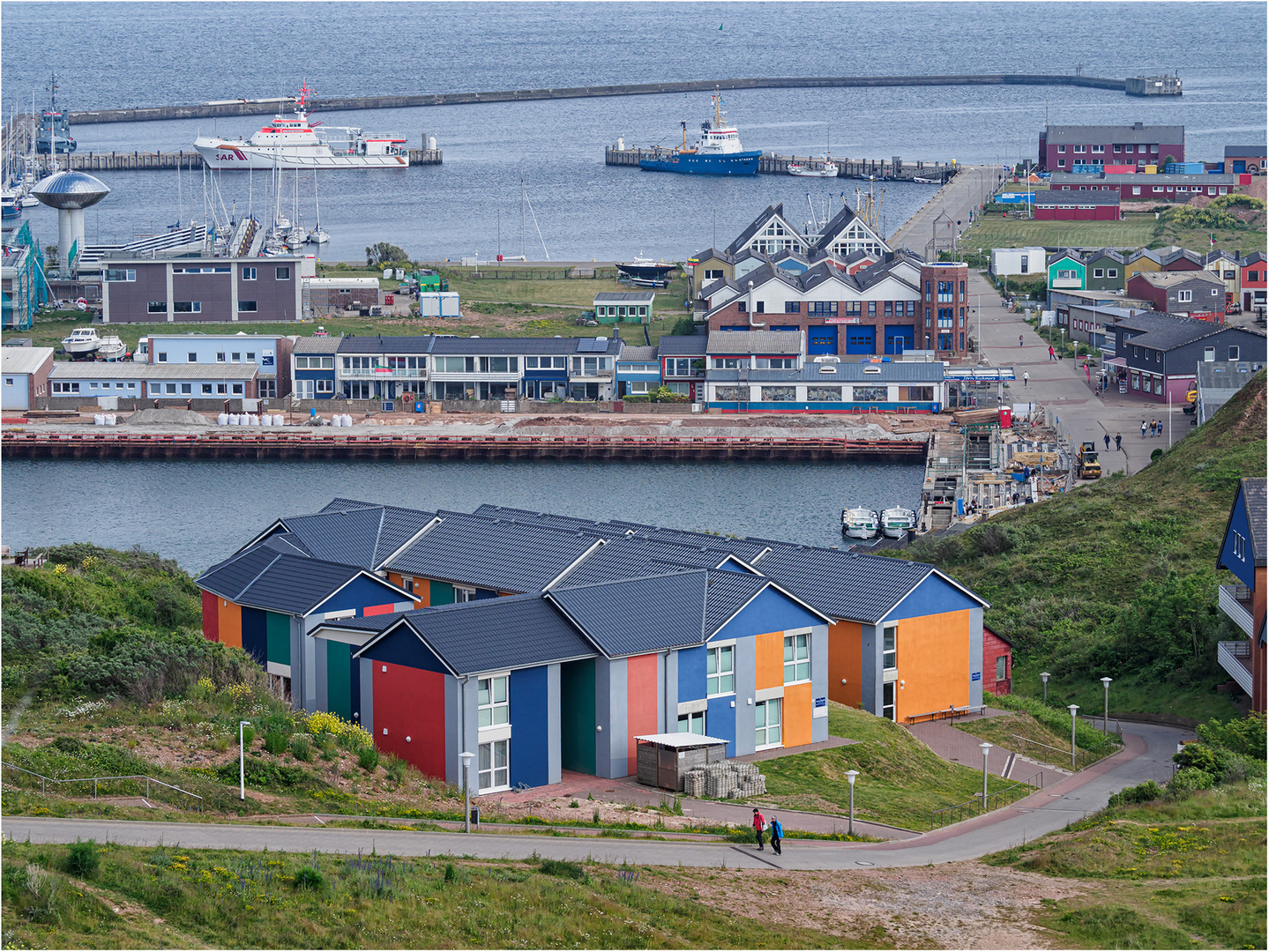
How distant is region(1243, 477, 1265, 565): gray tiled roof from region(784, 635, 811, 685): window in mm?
6431

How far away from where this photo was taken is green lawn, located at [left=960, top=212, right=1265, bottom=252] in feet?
310

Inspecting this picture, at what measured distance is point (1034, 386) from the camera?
66562 millimetres

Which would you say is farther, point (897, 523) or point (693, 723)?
point (897, 523)

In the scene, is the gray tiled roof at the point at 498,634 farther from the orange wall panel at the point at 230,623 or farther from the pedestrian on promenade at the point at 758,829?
the pedestrian on promenade at the point at 758,829

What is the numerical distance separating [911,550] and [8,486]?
30.7m

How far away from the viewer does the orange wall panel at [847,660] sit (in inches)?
1097

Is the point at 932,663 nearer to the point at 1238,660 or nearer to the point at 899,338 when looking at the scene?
the point at 1238,660

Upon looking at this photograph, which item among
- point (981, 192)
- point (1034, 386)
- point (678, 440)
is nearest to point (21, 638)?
point (678, 440)

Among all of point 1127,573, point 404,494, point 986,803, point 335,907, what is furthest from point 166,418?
point 335,907

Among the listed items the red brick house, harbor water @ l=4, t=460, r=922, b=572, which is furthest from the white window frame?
harbor water @ l=4, t=460, r=922, b=572

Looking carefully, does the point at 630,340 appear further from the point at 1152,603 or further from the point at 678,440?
the point at 1152,603

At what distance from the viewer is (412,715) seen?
77.0 feet

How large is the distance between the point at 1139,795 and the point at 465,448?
136 feet

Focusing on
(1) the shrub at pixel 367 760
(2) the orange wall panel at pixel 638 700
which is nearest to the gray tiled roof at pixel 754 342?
(2) the orange wall panel at pixel 638 700
